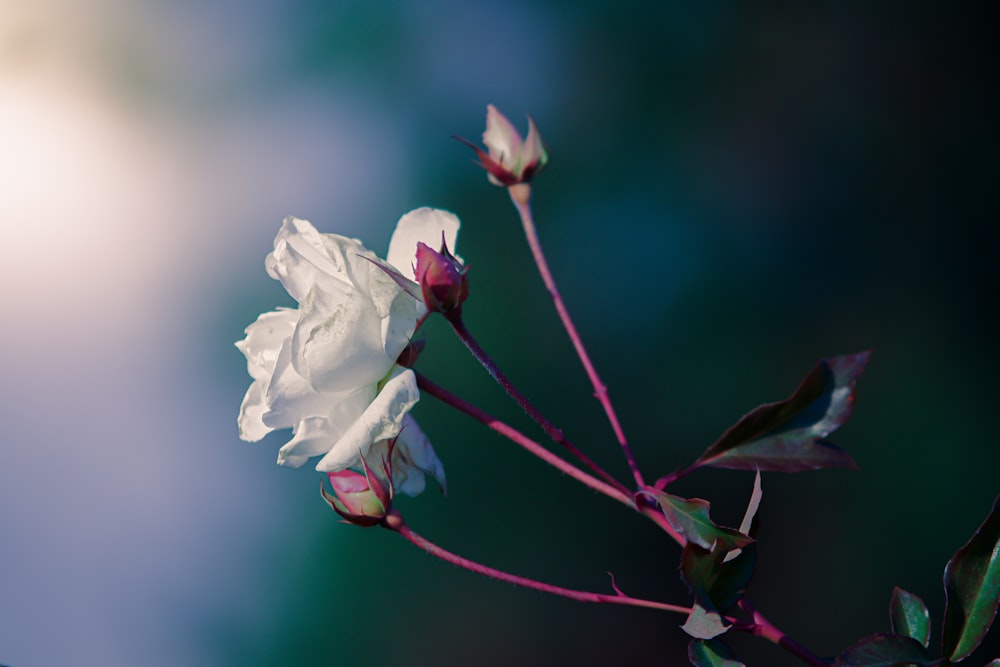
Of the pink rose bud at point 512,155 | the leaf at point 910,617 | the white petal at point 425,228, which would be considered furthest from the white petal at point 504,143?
the leaf at point 910,617

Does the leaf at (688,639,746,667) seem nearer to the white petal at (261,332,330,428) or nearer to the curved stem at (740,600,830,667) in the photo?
the curved stem at (740,600,830,667)

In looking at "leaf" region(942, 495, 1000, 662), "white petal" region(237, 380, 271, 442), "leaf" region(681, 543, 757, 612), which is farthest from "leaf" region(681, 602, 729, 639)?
"white petal" region(237, 380, 271, 442)

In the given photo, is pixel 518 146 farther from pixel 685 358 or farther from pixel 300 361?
pixel 685 358

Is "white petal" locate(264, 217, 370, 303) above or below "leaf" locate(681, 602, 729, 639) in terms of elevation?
above

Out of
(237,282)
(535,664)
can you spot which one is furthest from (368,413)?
(535,664)

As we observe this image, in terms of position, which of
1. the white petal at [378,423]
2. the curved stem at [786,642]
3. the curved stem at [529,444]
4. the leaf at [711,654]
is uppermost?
the white petal at [378,423]

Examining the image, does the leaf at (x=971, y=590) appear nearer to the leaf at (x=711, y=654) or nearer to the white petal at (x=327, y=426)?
the leaf at (x=711, y=654)

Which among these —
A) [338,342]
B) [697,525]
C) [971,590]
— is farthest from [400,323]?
[971,590]
